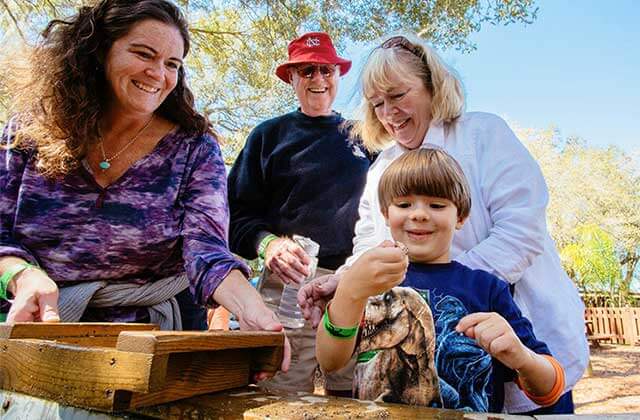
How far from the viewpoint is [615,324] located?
2027 cm

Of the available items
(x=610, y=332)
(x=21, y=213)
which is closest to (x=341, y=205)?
(x=21, y=213)

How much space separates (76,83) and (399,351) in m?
1.60

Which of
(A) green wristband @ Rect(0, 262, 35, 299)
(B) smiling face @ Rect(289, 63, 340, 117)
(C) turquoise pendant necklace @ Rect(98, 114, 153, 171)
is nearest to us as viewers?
(A) green wristband @ Rect(0, 262, 35, 299)

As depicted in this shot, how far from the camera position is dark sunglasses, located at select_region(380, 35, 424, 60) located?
2266 mm

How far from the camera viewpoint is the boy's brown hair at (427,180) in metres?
1.68

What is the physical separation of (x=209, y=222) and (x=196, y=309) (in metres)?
0.38

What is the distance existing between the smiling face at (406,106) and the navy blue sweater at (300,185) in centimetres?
79

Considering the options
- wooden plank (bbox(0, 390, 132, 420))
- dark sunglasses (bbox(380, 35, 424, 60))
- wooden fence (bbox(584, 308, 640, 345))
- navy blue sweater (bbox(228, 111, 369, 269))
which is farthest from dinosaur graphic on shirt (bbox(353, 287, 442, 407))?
wooden fence (bbox(584, 308, 640, 345))

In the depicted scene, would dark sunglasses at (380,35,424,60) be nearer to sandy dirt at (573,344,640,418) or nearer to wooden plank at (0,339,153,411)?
wooden plank at (0,339,153,411)

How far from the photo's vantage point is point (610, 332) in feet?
66.7

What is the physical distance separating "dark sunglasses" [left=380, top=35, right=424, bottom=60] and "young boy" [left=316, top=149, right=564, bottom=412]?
0.65 meters

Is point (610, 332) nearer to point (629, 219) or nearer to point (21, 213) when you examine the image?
point (629, 219)

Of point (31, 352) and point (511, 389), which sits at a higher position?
point (31, 352)

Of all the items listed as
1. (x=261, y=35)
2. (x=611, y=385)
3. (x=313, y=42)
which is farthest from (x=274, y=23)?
(x=611, y=385)
